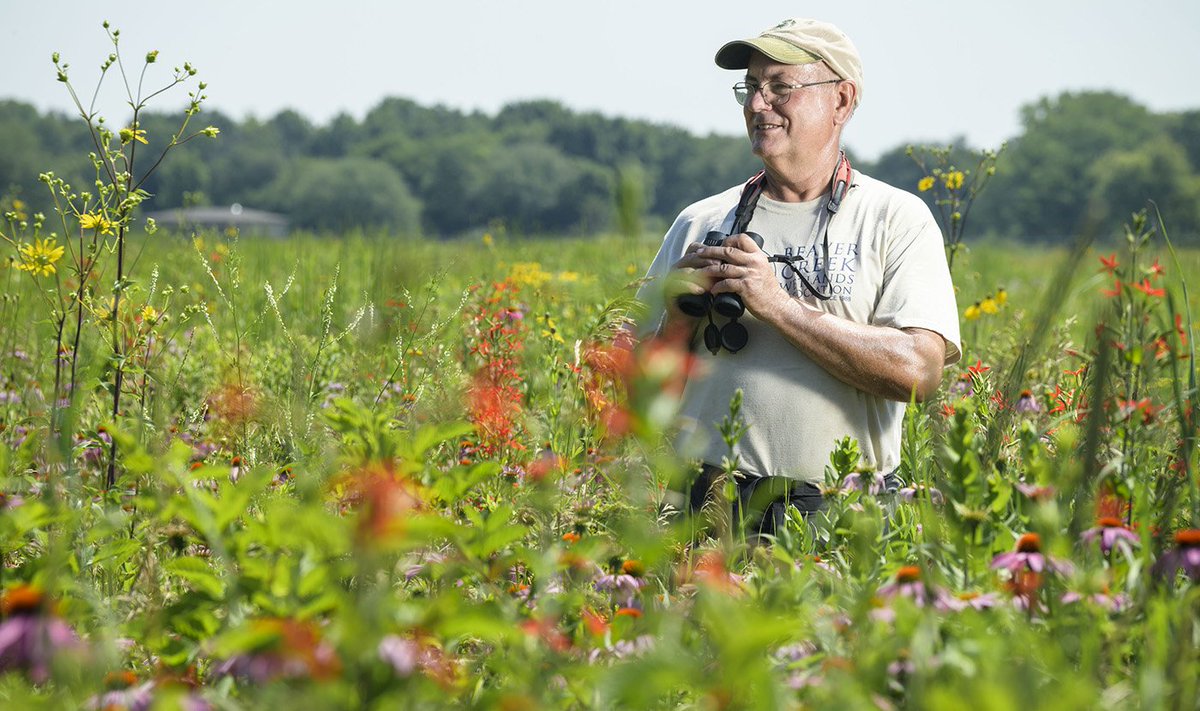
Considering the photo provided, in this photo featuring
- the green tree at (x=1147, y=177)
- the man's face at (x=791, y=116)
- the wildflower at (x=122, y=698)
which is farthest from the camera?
the green tree at (x=1147, y=177)

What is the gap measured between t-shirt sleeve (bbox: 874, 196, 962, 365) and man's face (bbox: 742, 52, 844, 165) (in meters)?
0.33

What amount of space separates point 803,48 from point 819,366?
0.93m

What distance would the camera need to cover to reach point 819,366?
2.85m

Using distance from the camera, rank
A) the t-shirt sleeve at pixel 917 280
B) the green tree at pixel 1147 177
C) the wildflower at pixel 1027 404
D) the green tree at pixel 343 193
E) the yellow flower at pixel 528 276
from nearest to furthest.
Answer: the t-shirt sleeve at pixel 917 280
the wildflower at pixel 1027 404
the yellow flower at pixel 528 276
the green tree at pixel 1147 177
the green tree at pixel 343 193

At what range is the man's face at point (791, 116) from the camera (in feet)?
9.81

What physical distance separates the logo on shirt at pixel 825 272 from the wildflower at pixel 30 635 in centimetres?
212

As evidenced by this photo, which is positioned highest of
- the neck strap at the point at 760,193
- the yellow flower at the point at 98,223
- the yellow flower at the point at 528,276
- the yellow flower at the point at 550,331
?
the neck strap at the point at 760,193

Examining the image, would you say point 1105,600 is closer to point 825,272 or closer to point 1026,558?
point 1026,558

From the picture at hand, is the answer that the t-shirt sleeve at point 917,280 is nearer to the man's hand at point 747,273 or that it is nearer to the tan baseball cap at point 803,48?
the man's hand at point 747,273

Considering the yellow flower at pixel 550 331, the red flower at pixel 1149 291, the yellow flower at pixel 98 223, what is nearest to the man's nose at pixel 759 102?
the yellow flower at pixel 550 331

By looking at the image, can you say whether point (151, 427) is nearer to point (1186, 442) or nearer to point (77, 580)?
point (77, 580)

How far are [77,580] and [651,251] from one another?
651 centimetres

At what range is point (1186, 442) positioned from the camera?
1673 mm

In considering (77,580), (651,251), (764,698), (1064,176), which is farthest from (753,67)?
(1064,176)
